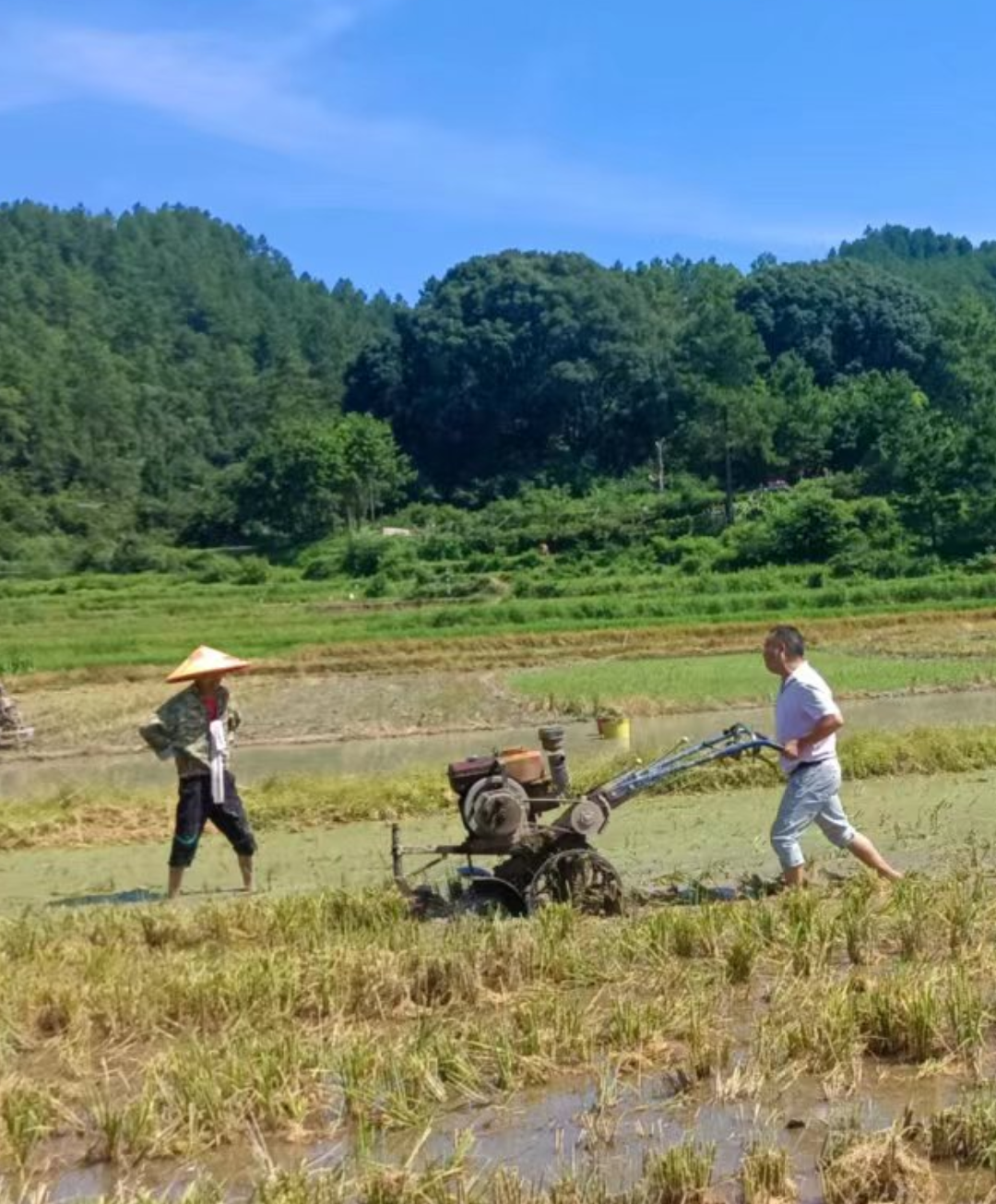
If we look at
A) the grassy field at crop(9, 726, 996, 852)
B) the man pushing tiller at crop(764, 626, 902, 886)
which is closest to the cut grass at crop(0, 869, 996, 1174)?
the man pushing tiller at crop(764, 626, 902, 886)

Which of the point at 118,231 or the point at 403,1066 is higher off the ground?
the point at 118,231

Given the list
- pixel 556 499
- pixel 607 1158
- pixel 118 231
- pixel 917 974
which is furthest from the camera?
pixel 118 231

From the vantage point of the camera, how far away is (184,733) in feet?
26.0

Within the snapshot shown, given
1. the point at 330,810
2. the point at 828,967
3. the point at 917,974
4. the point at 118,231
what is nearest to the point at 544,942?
the point at 828,967

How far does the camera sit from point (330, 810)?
10.2 metres

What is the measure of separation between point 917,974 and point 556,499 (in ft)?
178

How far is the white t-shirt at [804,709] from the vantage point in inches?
263

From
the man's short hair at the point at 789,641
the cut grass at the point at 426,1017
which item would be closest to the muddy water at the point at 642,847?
the cut grass at the point at 426,1017

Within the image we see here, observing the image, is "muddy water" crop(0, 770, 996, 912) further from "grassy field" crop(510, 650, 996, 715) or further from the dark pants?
"grassy field" crop(510, 650, 996, 715)

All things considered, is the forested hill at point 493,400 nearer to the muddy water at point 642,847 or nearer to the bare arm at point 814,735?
the muddy water at point 642,847

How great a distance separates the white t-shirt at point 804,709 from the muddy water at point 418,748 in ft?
24.1

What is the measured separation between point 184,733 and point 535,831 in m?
2.33

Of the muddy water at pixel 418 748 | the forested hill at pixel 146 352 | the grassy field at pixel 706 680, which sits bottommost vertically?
the muddy water at pixel 418 748

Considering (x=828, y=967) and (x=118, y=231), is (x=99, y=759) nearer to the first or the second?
(x=828, y=967)
